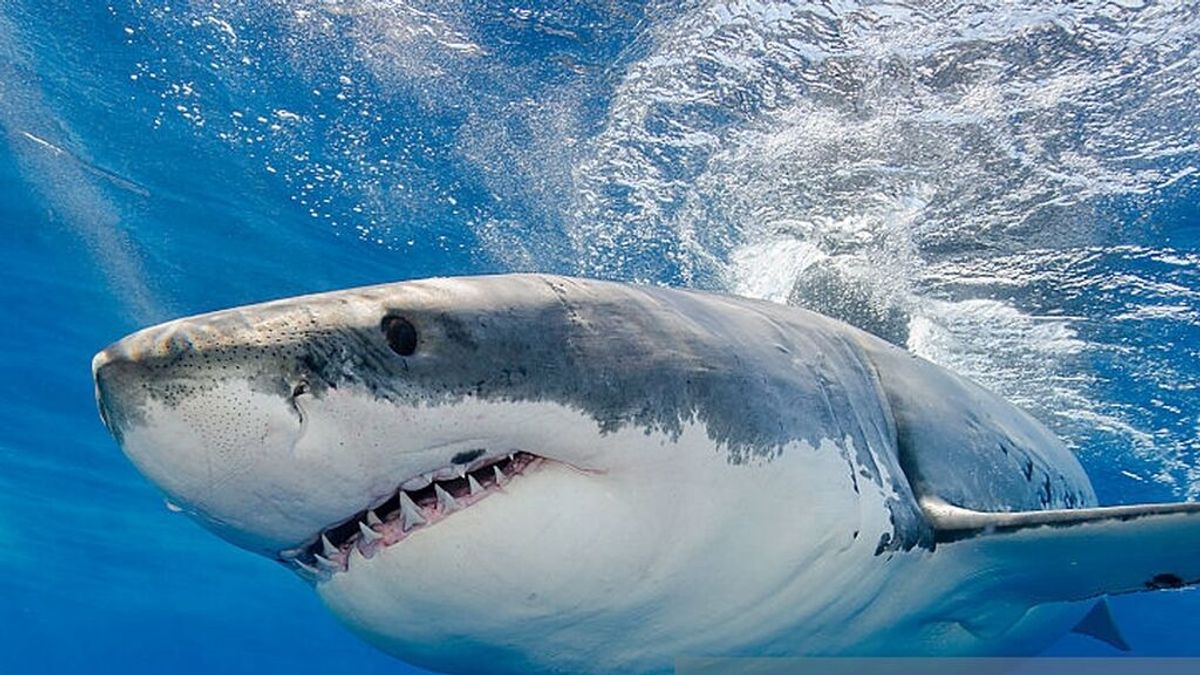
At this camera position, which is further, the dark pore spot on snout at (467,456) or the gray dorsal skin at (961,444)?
the gray dorsal skin at (961,444)

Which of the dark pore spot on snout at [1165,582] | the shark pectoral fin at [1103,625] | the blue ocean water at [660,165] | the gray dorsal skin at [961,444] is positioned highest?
the blue ocean water at [660,165]

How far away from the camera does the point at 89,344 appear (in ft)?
54.5

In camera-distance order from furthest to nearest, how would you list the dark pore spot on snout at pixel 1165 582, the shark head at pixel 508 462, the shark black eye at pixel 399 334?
the dark pore spot on snout at pixel 1165 582 < the shark black eye at pixel 399 334 < the shark head at pixel 508 462

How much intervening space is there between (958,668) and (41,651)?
340 feet

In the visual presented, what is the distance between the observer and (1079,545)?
3.15 m

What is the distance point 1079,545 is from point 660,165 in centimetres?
717

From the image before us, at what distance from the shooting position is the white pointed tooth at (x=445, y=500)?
2273mm

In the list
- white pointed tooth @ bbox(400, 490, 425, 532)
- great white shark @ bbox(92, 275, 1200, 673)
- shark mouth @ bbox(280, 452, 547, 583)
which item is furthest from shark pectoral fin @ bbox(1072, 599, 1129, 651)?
white pointed tooth @ bbox(400, 490, 425, 532)

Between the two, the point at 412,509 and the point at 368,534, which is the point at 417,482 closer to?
the point at 412,509

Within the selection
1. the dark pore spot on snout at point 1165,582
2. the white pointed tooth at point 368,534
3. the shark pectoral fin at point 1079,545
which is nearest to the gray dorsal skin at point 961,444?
the shark pectoral fin at point 1079,545

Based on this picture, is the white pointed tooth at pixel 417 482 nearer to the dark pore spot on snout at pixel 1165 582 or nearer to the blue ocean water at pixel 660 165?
the dark pore spot on snout at pixel 1165 582

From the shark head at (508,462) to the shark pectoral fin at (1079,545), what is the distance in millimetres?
409

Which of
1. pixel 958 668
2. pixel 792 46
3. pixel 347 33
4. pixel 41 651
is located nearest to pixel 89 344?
pixel 347 33

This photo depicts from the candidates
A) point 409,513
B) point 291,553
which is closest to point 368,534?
point 409,513
